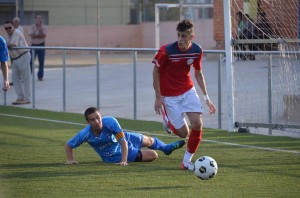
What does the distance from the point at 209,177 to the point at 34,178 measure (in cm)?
197

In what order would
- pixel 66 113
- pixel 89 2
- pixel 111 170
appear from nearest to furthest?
pixel 111 170, pixel 66 113, pixel 89 2

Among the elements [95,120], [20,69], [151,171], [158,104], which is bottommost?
[151,171]

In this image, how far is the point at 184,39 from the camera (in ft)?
33.0

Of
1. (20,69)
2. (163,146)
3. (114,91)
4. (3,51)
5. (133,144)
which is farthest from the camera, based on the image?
(114,91)

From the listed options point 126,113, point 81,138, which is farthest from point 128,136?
point 126,113

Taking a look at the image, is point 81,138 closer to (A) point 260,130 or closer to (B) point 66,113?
(A) point 260,130

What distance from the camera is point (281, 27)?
1390 centimetres

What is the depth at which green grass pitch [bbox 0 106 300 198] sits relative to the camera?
8680 millimetres

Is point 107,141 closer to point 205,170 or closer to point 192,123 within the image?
point 192,123

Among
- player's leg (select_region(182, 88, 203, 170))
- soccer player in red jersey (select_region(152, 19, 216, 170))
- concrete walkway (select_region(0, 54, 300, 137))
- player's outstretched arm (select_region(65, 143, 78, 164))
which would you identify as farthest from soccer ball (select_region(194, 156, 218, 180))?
concrete walkway (select_region(0, 54, 300, 137))

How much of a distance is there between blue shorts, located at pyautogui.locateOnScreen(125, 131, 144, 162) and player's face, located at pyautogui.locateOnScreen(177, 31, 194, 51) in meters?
1.37

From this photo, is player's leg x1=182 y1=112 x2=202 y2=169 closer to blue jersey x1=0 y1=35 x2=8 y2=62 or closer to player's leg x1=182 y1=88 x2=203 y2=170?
player's leg x1=182 y1=88 x2=203 y2=170

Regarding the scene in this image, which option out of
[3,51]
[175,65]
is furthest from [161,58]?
[3,51]

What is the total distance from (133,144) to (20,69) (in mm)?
8981
